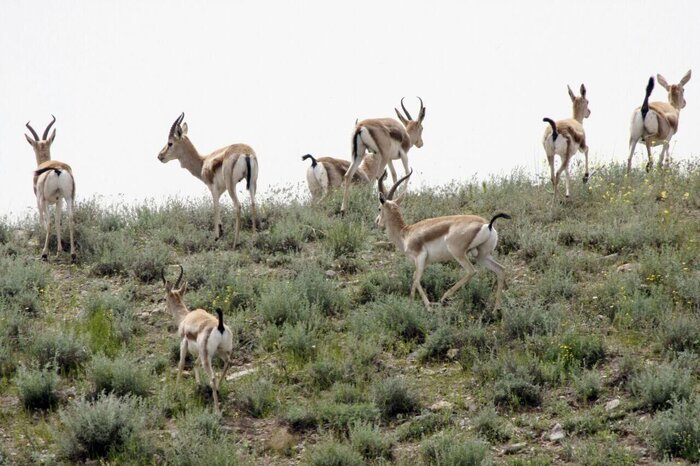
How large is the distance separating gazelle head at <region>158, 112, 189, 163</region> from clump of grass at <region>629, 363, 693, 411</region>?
374 inches

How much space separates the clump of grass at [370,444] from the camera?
34.9 feet

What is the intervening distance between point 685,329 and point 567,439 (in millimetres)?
2373

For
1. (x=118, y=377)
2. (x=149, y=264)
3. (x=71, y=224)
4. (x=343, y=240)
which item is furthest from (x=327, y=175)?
(x=118, y=377)

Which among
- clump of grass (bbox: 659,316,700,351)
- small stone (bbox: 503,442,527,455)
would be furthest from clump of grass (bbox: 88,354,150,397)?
clump of grass (bbox: 659,316,700,351)

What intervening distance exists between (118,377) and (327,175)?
26.3 feet

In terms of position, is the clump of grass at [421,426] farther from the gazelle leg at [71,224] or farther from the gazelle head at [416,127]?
the gazelle head at [416,127]

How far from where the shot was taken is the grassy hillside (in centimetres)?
1080

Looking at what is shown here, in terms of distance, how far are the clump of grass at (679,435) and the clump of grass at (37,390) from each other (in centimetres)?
663

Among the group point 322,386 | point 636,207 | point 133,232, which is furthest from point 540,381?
point 133,232

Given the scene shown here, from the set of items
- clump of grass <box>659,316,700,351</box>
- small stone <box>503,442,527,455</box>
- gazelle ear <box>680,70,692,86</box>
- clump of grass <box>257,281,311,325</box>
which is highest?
gazelle ear <box>680,70,692,86</box>

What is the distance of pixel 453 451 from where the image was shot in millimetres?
10211

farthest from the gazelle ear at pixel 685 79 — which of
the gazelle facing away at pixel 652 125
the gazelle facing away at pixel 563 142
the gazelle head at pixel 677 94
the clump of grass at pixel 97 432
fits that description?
the clump of grass at pixel 97 432

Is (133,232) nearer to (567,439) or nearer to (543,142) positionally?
(543,142)

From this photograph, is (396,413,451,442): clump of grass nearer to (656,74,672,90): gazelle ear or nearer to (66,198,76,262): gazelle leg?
(66,198,76,262): gazelle leg
